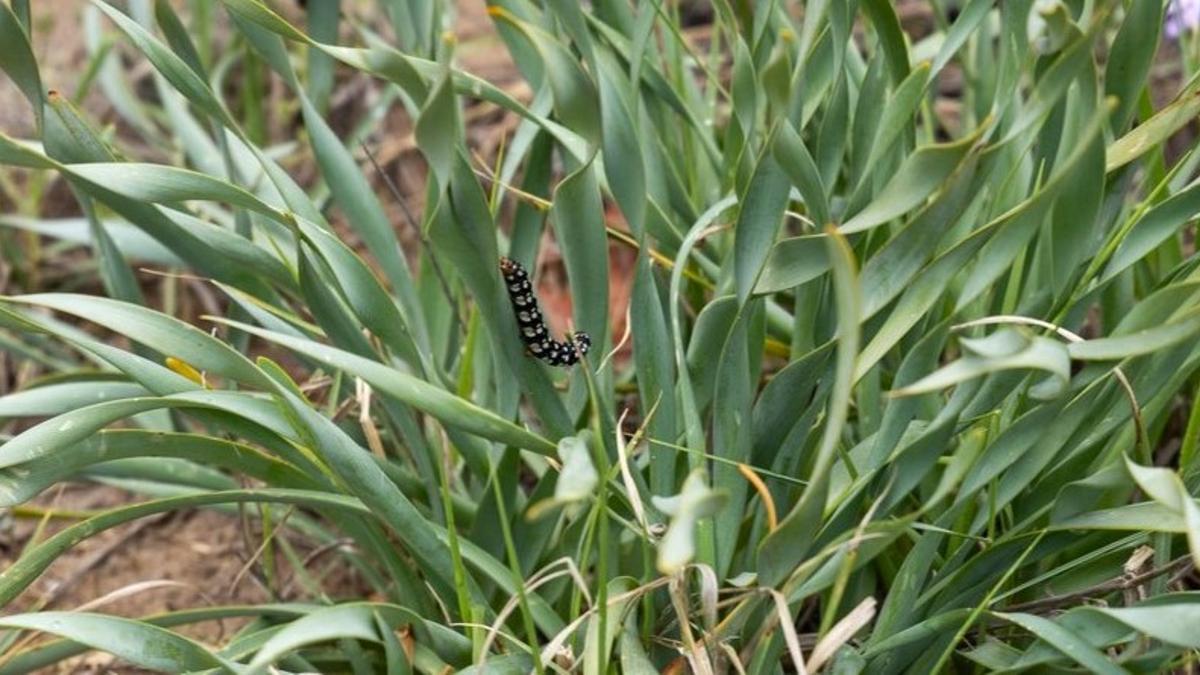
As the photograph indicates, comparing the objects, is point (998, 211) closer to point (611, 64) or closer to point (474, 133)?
point (611, 64)

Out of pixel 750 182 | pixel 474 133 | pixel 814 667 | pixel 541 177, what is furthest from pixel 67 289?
pixel 814 667

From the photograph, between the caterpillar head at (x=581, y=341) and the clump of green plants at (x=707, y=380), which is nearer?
the clump of green plants at (x=707, y=380)

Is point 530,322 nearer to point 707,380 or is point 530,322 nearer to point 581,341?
point 581,341

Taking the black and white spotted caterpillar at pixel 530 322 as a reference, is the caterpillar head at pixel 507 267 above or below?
above

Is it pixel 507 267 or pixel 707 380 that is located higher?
pixel 507 267

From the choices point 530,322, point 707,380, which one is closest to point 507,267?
point 530,322

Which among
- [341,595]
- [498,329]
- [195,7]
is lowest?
[341,595]
